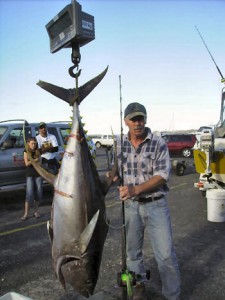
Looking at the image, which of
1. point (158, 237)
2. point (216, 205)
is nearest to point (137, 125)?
point (158, 237)

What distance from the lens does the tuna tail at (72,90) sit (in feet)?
8.38

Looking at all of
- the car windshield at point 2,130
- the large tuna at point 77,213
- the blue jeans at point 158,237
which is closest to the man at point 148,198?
the blue jeans at point 158,237

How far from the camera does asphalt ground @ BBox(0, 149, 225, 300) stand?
13.1 ft

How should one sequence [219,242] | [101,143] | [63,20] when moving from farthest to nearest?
[101,143] → [219,242] → [63,20]

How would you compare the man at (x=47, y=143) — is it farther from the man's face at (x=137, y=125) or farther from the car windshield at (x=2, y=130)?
the man's face at (x=137, y=125)

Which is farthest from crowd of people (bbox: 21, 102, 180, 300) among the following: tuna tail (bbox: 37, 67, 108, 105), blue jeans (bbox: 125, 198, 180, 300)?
tuna tail (bbox: 37, 67, 108, 105)

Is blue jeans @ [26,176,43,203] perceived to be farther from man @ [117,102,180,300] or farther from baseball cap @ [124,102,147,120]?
baseball cap @ [124,102,147,120]

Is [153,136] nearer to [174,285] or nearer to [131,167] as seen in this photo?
[131,167]

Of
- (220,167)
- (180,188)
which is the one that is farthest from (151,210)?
(180,188)

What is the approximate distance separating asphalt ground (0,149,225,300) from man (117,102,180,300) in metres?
0.50

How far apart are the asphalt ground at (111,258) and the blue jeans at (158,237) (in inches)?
17.9

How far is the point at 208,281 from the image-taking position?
4.27 m

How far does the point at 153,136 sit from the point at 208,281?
208cm

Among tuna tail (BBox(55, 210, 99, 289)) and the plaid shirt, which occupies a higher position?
the plaid shirt
